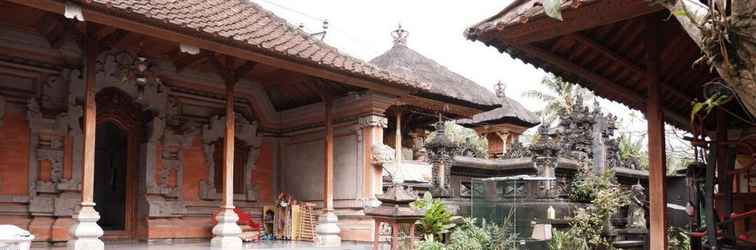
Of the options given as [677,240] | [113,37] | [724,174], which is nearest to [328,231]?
[113,37]

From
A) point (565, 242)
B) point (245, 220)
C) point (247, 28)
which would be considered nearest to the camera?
point (247, 28)

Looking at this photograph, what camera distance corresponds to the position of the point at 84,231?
8891mm

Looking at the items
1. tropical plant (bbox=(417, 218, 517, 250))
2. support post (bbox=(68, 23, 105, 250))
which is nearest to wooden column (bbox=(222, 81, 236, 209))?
support post (bbox=(68, 23, 105, 250))

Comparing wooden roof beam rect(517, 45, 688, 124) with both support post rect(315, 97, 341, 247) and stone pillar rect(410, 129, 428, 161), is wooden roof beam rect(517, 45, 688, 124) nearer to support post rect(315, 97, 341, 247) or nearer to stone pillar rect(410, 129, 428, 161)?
support post rect(315, 97, 341, 247)

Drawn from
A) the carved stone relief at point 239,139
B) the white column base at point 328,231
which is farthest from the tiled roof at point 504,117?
the white column base at point 328,231

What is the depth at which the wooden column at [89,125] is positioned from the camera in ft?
28.9

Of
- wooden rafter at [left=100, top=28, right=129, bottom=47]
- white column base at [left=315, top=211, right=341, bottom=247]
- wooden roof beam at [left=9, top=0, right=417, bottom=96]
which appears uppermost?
wooden rafter at [left=100, top=28, right=129, bottom=47]

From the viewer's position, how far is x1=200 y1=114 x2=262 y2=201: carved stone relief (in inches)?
506

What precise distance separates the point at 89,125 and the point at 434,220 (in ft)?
20.3

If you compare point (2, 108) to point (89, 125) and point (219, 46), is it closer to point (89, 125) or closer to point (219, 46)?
point (89, 125)

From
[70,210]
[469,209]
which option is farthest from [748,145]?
[70,210]

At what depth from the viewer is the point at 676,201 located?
1747 cm

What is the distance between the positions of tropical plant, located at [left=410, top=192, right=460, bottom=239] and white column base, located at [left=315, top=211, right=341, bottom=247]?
147cm

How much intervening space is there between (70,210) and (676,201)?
14058mm
